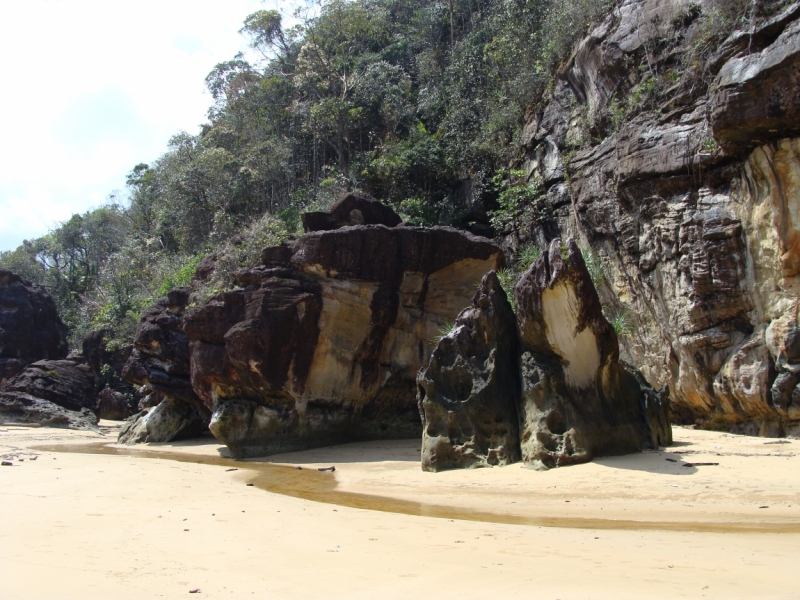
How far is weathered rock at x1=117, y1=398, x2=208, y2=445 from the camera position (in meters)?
20.9

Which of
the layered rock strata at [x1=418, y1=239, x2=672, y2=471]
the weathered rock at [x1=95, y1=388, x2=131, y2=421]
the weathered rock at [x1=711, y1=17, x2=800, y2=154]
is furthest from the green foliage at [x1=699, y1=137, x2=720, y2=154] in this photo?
the weathered rock at [x1=95, y1=388, x2=131, y2=421]

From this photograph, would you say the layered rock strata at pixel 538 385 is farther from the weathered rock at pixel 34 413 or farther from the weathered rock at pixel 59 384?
the weathered rock at pixel 59 384

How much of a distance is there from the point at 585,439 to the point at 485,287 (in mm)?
3450

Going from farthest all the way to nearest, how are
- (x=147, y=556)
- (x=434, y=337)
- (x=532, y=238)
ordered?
(x=532, y=238), (x=434, y=337), (x=147, y=556)

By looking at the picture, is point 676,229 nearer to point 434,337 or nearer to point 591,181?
point 591,181

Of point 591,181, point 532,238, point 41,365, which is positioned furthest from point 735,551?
point 41,365

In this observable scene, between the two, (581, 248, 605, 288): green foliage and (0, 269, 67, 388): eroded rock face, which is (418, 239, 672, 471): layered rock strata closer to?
(581, 248, 605, 288): green foliage

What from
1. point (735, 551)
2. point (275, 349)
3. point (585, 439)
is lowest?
point (735, 551)

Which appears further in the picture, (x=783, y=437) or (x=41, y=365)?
(x=41, y=365)

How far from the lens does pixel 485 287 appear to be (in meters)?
12.2

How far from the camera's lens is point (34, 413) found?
25844mm

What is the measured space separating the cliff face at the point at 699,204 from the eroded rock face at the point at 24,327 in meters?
28.5


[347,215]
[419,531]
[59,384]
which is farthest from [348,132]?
[419,531]

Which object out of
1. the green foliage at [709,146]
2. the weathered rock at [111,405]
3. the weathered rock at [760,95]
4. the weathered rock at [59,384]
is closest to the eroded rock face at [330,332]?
the green foliage at [709,146]
